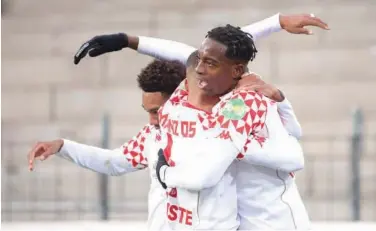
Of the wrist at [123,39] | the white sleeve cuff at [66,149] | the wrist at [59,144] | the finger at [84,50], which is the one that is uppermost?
the wrist at [123,39]

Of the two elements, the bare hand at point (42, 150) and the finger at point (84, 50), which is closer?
the finger at point (84, 50)

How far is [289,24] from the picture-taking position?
1.73m

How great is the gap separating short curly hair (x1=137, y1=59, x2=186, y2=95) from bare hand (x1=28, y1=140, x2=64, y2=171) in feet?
0.78

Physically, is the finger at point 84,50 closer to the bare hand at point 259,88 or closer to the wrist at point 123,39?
the wrist at point 123,39

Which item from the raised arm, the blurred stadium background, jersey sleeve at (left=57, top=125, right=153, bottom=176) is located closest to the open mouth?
the raised arm

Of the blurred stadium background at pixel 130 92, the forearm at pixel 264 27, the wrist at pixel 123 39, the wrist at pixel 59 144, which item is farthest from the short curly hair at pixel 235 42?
Answer: the blurred stadium background at pixel 130 92

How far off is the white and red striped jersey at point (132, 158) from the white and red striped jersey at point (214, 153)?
25cm

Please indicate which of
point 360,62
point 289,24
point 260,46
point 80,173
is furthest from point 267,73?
point 289,24

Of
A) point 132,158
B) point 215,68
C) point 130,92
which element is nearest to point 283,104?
point 215,68

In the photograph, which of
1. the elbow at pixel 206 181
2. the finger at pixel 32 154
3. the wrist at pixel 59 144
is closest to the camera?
the elbow at pixel 206 181

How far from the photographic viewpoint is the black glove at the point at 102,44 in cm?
171

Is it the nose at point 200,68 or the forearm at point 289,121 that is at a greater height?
the nose at point 200,68

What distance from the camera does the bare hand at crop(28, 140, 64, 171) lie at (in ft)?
5.92

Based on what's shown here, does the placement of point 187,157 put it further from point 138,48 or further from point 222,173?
A: point 138,48
